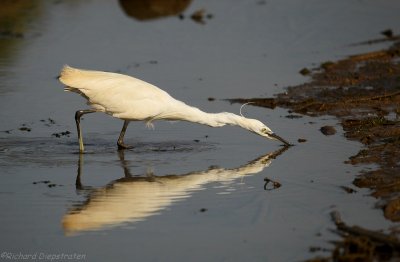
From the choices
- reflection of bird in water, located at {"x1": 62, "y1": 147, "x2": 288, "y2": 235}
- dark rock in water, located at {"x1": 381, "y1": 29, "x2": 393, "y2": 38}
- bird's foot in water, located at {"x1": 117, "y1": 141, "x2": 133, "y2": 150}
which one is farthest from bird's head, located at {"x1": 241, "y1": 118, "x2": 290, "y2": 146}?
dark rock in water, located at {"x1": 381, "y1": 29, "x2": 393, "y2": 38}

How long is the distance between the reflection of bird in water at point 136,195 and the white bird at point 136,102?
24.2 inches

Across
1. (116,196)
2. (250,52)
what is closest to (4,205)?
(116,196)

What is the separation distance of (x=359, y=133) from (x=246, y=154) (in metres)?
1.75

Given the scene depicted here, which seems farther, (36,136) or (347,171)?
(36,136)

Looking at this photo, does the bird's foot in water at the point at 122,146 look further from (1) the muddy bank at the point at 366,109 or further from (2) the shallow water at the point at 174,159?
(1) the muddy bank at the point at 366,109

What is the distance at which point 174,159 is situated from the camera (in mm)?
12133

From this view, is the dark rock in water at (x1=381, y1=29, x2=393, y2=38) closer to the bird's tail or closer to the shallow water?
the shallow water

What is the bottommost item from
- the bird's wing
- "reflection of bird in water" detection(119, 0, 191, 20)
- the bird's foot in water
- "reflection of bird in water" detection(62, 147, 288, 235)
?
"reflection of bird in water" detection(62, 147, 288, 235)

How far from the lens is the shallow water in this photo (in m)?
8.94

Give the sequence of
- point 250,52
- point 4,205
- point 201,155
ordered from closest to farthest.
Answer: point 4,205
point 201,155
point 250,52

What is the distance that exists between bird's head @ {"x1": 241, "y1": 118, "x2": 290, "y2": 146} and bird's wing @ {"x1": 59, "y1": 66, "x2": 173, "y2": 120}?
116cm

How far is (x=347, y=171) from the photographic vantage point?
36.6ft

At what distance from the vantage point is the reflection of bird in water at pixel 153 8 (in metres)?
24.8

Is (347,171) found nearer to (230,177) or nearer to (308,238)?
(230,177)
